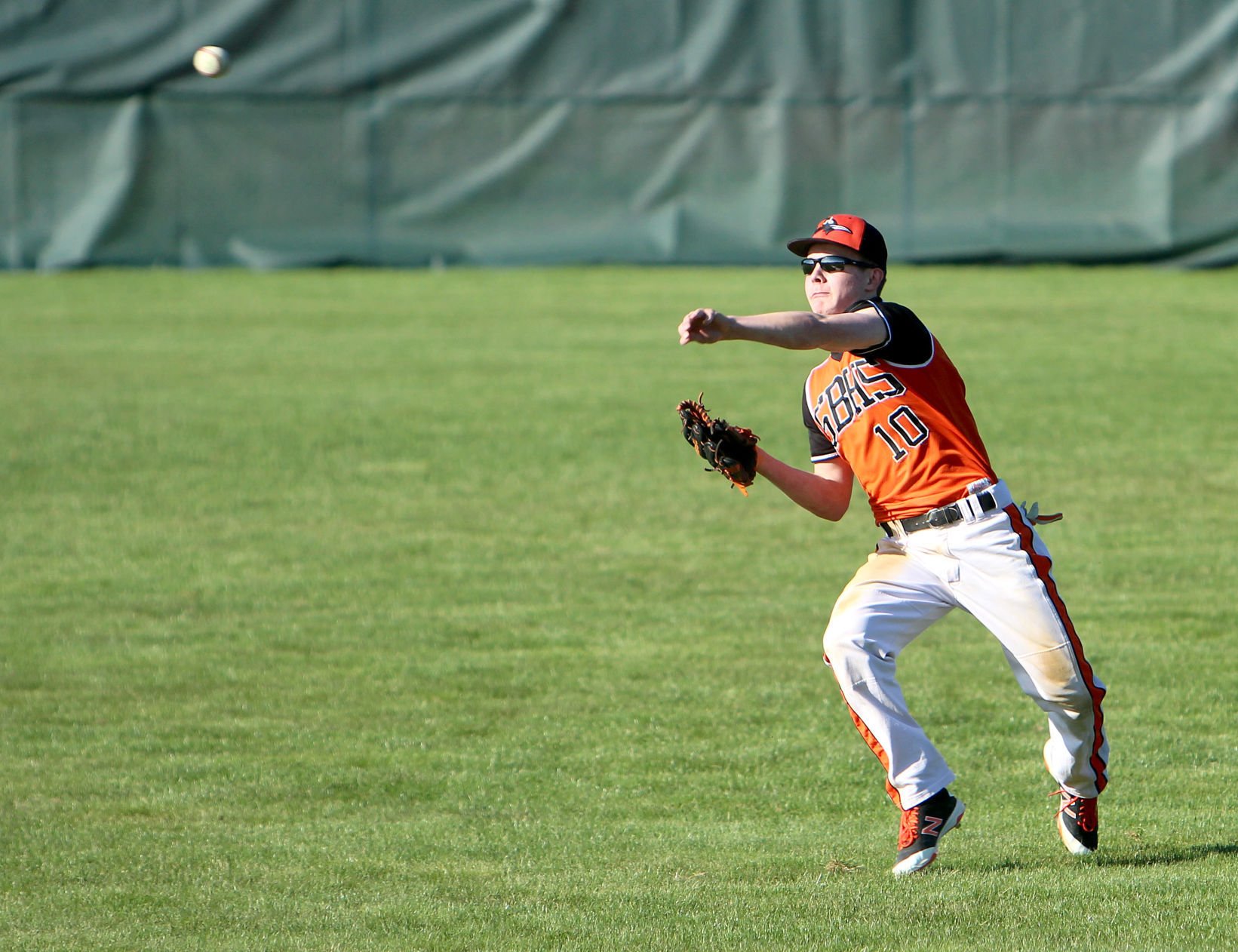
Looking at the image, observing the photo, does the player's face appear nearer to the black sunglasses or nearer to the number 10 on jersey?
the black sunglasses

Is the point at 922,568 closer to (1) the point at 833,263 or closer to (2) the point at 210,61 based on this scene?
(1) the point at 833,263

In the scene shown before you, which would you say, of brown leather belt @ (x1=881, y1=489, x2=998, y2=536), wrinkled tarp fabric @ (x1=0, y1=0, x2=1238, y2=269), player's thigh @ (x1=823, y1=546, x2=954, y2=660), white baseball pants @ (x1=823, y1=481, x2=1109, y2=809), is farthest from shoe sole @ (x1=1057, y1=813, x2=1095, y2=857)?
wrinkled tarp fabric @ (x1=0, y1=0, x2=1238, y2=269)

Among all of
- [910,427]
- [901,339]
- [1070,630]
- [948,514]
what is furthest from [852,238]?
[1070,630]

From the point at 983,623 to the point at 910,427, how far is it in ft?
2.16

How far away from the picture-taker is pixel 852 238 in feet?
17.0

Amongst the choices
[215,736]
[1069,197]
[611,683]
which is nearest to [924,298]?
[1069,197]

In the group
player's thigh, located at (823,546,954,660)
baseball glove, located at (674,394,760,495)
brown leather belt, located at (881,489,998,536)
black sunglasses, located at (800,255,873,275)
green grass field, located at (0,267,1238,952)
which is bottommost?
green grass field, located at (0,267,1238,952)

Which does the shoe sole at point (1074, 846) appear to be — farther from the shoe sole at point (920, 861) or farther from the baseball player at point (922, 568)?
the shoe sole at point (920, 861)

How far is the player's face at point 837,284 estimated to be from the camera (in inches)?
205

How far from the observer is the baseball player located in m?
5.09

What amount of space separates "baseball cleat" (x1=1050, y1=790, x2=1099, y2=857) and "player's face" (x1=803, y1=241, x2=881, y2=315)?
5.61 ft

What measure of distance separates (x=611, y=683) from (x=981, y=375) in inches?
339

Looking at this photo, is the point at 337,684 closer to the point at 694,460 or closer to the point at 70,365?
the point at 694,460

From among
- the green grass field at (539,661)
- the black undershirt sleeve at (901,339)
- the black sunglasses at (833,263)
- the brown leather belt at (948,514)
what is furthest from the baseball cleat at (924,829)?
the black sunglasses at (833,263)
